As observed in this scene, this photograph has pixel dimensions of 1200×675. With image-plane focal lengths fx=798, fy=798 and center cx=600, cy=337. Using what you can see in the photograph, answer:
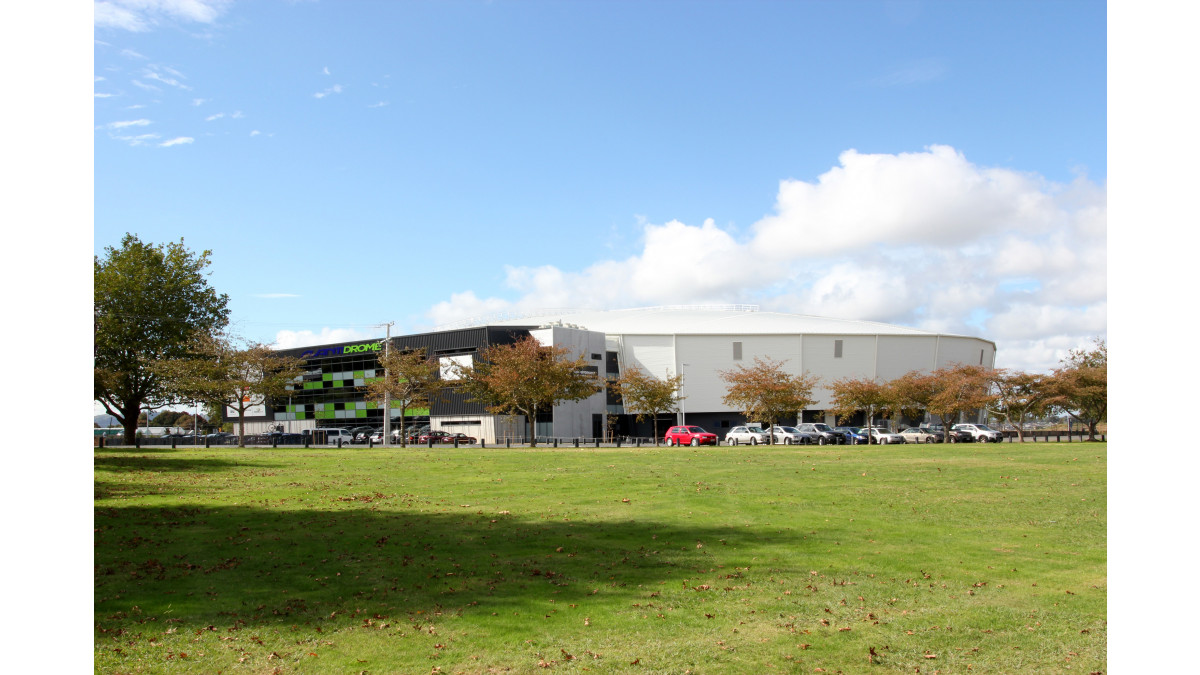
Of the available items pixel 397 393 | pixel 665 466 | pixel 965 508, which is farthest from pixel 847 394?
pixel 965 508

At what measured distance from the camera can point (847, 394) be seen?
71312mm

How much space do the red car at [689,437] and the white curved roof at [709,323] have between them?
23.5 metres

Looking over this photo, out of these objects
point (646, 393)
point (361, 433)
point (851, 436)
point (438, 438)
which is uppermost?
point (646, 393)

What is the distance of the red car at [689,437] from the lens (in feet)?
199

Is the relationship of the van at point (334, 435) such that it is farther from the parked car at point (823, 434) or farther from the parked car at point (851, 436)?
the parked car at point (851, 436)

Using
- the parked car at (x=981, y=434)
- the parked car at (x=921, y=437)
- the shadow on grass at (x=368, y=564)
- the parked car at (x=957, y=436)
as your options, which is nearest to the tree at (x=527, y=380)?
the parked car at (x=921, y=437)

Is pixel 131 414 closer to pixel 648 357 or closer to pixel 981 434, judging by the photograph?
pixel 648 357

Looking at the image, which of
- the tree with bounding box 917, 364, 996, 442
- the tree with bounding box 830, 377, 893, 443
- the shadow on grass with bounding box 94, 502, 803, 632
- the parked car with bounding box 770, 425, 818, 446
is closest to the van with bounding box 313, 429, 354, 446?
the parked car with bounding box 770, 425, 818, 446

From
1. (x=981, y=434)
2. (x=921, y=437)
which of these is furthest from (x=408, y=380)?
(x=981, y=434)

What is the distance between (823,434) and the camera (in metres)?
60.8

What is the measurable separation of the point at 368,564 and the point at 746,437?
53.1 metres

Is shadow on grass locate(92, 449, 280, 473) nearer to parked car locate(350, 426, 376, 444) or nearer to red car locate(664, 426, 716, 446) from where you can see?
red car locate(664, 426, 716, 446)

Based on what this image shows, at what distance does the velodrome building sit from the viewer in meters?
78.2
